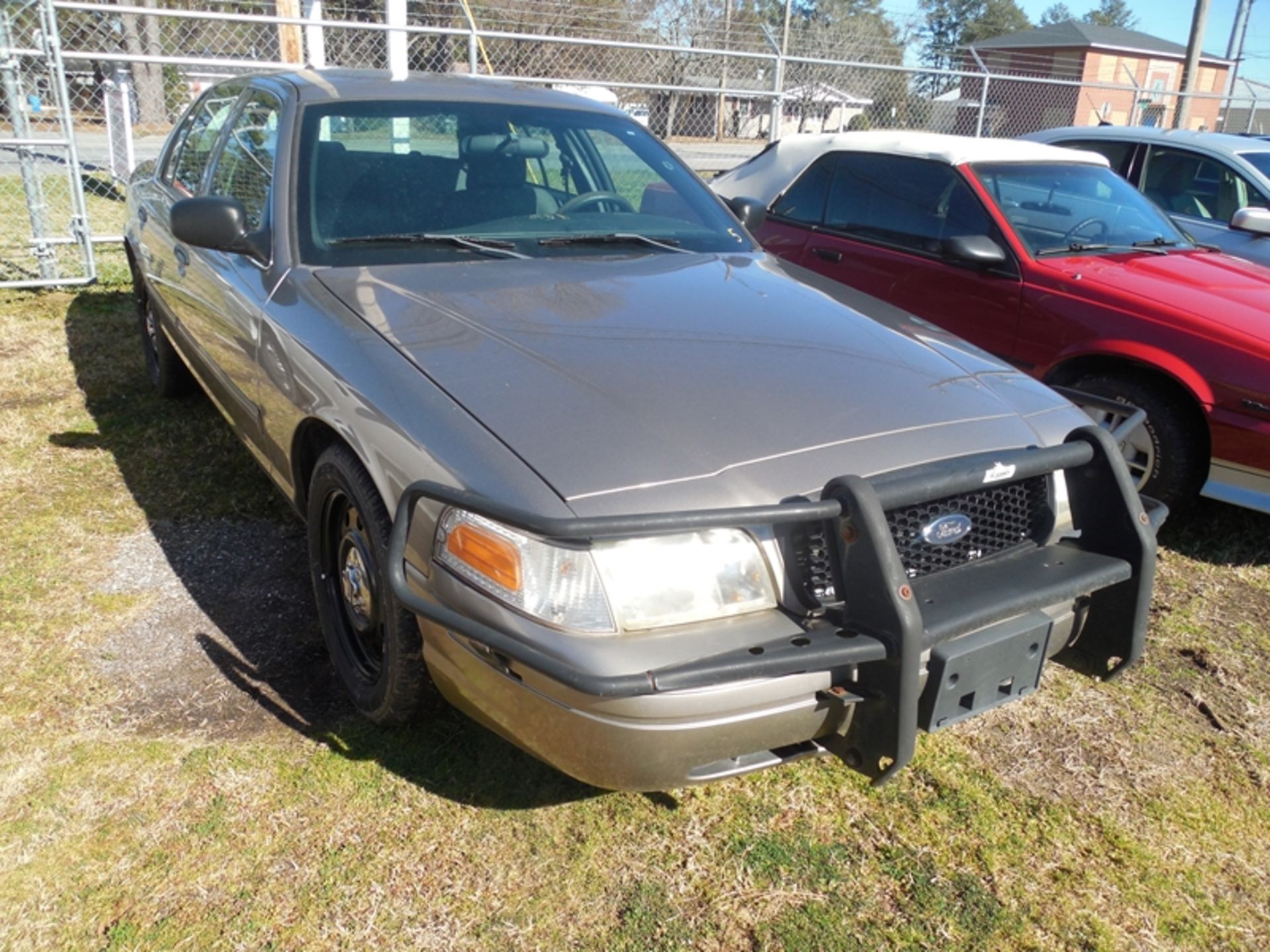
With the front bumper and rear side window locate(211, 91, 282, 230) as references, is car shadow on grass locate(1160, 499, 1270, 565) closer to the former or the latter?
the front bumper

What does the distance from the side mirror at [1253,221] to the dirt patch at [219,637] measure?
543 cm

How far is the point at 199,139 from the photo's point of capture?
4.64m

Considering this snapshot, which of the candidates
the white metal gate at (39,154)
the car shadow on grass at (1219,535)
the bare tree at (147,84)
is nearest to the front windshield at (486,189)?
the car shadow on grass at (1219,535)

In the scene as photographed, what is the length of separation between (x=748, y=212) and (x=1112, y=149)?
415 cm

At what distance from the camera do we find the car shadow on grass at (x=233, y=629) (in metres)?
2.75

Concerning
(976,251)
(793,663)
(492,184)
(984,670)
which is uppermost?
(492,184)

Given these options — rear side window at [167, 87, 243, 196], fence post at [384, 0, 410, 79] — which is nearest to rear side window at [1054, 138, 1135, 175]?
rear side window at [167, 87, 243, 196]

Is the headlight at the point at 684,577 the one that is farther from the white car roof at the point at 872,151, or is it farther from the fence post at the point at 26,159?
the fence post at the point at 26,159

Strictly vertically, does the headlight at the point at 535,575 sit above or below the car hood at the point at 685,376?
below

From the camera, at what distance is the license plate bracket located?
2133 mm

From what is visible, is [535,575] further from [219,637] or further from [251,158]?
[251,158]

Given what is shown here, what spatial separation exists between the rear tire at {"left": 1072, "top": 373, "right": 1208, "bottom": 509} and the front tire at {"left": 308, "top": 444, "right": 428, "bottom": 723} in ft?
9.95

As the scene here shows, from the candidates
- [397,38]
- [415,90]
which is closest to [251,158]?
[415,90]

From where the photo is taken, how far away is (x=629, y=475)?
6.91ft
